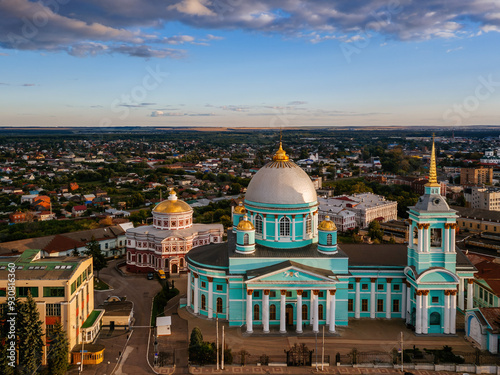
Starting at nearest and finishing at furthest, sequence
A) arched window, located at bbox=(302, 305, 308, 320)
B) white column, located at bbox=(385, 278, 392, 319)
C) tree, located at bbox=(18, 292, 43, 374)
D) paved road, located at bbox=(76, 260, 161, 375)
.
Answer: tree, located at bbox=(18, 292, 43, 374) < paved road, located at bbox=(76, 260, 161, 375) < arched window, located at bbox=(302, 305, 308, 320) < white column, located at bbox=(385, 278, 392, 319)

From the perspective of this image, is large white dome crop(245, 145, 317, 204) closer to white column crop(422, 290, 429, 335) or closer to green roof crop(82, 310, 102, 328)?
white column crop(422, 290, 429, 335)

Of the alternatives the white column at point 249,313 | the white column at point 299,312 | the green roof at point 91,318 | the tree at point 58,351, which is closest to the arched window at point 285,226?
the white column at point 299,312

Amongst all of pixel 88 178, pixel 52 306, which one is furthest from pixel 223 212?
pixel 88 178

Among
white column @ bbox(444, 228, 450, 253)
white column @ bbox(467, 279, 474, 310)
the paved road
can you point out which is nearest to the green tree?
the paved road

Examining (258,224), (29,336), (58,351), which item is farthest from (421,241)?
(29,336)

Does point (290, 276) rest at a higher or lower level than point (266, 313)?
higher

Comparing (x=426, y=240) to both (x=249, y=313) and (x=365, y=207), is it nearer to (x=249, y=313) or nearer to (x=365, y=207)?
(x=249, y=313)
